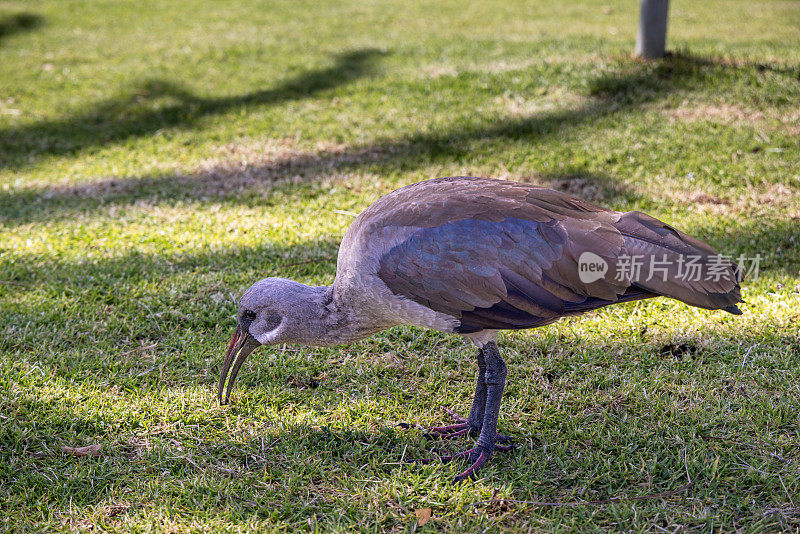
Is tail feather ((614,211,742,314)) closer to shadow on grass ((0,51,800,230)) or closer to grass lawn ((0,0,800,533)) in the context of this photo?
grass lawn ((0,0,800,533))

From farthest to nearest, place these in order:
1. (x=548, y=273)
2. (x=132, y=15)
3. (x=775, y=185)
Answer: (x=132, y=15), (x=775, y=185), (x=548, y=273)

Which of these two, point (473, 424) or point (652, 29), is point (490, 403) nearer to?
point (473, 424)

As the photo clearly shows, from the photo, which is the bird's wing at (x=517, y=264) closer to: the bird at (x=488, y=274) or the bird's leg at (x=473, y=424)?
the bird at (x=488, y=274)

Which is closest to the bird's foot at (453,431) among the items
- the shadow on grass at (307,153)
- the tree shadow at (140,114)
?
the shadow on grass at (307,153)

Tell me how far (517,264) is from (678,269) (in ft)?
2.44

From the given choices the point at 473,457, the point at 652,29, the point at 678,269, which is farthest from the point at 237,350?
the point at 652,29

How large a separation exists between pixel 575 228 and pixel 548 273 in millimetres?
275

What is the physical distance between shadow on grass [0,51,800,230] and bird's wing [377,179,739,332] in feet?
9.83

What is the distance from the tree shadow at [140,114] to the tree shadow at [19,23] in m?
4.13

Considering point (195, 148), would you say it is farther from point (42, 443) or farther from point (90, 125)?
point (42, 443)

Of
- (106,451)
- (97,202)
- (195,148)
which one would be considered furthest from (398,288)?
(195,148)

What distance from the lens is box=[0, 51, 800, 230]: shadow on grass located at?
21.8 feet

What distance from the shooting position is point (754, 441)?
11.8ft

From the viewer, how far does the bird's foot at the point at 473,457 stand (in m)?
3.52
